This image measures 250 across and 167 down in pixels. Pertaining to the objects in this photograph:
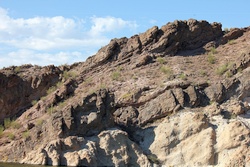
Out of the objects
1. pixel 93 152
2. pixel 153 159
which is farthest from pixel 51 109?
pixel 153 159

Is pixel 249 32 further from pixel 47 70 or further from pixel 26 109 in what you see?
pixel 26 109

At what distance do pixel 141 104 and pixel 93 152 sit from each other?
7637 millimetres

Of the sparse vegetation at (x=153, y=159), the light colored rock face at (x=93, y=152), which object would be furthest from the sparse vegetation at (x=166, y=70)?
the sparse vegetation at (x=153, y=159)

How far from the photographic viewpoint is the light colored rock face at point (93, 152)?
2500 cm

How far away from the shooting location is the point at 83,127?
27.9m

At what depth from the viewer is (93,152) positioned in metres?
25.8

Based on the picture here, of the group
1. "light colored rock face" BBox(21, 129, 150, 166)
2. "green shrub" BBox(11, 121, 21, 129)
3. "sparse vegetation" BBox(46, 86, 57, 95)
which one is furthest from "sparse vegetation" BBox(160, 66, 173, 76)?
"green shrub" BBox(11, 121, 21, 129)

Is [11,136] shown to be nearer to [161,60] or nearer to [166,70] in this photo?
[166,70]

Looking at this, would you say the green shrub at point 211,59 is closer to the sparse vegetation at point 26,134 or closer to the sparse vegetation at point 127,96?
the sparse vegetation at point 127,96

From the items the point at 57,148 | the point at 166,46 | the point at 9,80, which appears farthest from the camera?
the point at 166,46

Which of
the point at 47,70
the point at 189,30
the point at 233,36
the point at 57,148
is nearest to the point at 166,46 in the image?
the point at 189,30

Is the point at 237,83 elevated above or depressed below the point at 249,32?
below

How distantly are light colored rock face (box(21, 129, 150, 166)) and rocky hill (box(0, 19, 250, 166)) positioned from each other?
0.06 meters

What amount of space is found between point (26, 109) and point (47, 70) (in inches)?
159
